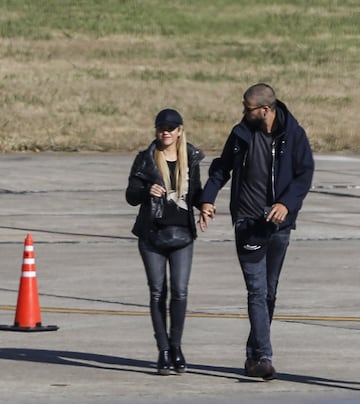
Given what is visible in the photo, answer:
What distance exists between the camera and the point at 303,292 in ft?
44.7

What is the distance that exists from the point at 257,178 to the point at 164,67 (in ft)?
155

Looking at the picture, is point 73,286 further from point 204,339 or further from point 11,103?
point 11,103

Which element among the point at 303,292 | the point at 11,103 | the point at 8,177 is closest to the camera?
the point at 303,292

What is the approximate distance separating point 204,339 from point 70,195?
13504mm

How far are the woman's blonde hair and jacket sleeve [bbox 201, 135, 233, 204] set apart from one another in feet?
0.70

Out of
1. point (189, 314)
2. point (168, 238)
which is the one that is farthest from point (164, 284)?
point (189, 314)

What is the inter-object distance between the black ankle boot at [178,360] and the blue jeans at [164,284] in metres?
0.06

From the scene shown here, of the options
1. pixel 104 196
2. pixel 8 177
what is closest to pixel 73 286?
pixel 104 196

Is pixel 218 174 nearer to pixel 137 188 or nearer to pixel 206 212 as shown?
pixel 206 212

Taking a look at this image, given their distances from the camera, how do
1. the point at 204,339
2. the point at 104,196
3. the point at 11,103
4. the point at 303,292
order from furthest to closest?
1. the point at 11,103
2. the point at 104,196
3. the point at 303,292
4. the point at 204,339

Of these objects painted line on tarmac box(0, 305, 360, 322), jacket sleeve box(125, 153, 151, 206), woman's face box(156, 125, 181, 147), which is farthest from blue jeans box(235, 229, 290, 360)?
painted line on tarmac box(0, 305, 360, 322)

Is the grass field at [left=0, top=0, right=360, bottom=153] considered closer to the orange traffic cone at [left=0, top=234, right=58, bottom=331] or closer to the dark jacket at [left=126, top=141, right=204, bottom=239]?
the orange traffic cone at [left=0, top=234, right=58, bottom=331]

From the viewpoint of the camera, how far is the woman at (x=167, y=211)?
→ 927cm

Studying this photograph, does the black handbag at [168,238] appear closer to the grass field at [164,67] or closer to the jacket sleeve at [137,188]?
the jacket sleeve at [137,188]
